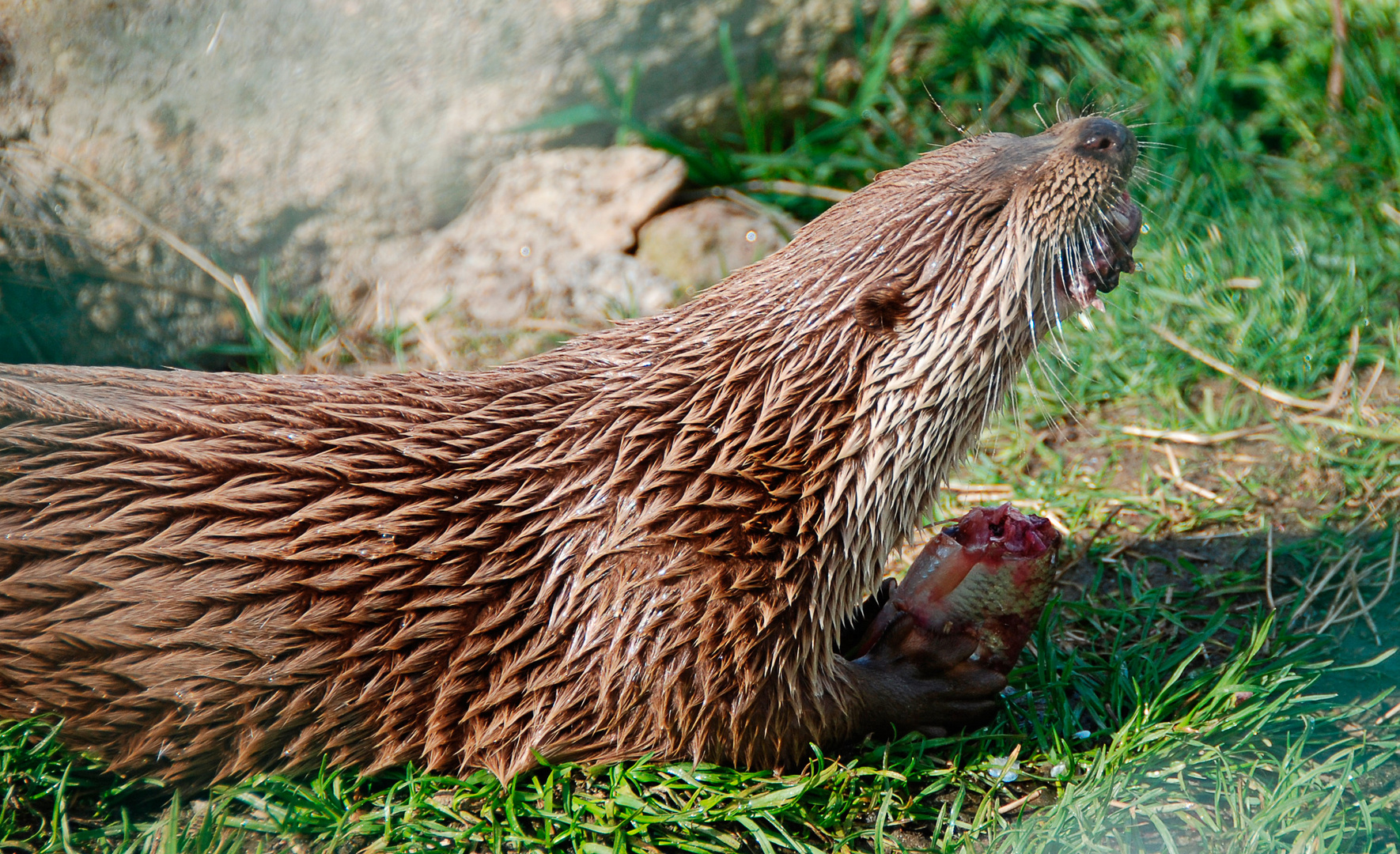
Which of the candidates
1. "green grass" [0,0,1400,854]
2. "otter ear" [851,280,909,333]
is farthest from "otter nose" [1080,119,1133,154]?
"otter ear" [851,280,909,333]

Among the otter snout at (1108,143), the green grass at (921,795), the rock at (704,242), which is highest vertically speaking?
the otter snout at (1108,143)

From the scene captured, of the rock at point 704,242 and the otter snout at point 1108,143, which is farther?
the rock at point 704,242

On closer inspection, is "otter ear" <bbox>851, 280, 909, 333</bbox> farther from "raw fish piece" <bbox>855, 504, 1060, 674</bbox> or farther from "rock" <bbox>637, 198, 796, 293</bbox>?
"rock" <bbox>637, 198, 796, 293</bbox>

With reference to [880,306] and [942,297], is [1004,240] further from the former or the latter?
[880,306]

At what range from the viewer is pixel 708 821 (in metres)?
2.15

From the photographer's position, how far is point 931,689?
235 cm

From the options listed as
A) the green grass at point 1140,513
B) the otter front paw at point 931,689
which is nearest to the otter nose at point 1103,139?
the green grass at point 1140,513

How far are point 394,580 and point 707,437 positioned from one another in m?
0.64

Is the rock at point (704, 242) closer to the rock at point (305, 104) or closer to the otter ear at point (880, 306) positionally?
the rock at point (305, 104)

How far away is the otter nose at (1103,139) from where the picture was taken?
2.15 m

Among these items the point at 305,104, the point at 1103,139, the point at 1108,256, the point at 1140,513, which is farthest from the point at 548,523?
the point at 305,104

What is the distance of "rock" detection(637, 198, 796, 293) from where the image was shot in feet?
12.4

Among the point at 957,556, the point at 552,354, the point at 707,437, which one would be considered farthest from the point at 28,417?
the point at 957,556

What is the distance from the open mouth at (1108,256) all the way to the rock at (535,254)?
1.82m
